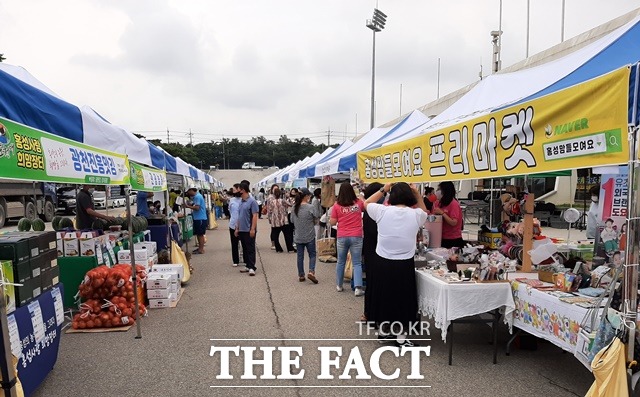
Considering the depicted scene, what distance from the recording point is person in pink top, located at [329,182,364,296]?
682 cm

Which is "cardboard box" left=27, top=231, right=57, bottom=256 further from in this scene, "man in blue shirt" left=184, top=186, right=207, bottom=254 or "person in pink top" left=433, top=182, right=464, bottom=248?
"man in blue shirt" left=184, top=186, right=207, bottom=254

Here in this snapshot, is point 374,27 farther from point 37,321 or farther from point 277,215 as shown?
point 37,321

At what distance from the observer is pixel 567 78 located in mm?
3742

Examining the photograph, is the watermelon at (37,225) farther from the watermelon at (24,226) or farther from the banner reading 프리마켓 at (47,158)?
the banner reading 프리마켓 at (47,158)

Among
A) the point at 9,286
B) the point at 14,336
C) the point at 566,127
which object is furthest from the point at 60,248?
the point at 566,127

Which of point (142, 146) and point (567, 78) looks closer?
point (567, 78)

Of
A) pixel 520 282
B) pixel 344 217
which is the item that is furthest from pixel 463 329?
pixel 344 217

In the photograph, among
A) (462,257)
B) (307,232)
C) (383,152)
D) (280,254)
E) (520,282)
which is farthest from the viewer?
(280,254)

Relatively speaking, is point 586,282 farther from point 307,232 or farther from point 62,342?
point 62,342

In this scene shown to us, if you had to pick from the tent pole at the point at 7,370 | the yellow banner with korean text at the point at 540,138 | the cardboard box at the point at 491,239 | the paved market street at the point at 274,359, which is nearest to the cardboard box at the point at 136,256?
the paved market street at the point at 274,359

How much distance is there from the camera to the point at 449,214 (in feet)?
21.9

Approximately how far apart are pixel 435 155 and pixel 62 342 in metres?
4.80

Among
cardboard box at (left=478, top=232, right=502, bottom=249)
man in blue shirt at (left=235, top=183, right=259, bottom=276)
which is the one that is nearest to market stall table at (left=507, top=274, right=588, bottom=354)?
cardboard box at (left=478, top=232, right=502, bottom=249)

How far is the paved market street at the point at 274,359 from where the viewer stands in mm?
3832
